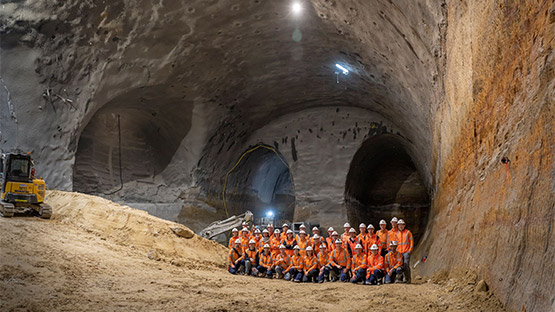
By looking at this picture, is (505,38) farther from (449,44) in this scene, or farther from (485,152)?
(449,44)

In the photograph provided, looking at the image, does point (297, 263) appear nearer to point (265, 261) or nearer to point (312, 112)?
point (265, 261)

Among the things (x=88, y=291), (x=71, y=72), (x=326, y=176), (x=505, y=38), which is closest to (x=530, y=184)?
(x=505, y=38)

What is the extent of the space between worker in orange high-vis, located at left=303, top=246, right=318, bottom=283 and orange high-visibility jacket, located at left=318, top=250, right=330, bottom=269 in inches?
3.1

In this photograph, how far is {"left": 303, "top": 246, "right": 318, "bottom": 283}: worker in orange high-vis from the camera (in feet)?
30.5

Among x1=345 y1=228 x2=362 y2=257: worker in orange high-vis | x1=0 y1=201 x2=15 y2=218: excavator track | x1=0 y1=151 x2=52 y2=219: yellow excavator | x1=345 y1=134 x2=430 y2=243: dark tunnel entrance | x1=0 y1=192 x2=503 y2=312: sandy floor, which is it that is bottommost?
x1=0 y1=192 x2=503 y2=312: sandy floor

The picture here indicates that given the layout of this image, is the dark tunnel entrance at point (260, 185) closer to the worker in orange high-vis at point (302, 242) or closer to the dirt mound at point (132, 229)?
the dirt mound at point (132, 229)

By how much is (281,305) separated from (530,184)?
123 inches

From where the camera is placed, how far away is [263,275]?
10.0 meters

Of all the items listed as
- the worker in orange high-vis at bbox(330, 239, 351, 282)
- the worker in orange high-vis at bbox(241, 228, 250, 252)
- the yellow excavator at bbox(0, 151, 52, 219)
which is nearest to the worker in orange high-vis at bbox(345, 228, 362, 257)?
the worker in orange high-vis at bbox(330, 239, 351, 282)

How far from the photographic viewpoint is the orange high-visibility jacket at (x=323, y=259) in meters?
9.35

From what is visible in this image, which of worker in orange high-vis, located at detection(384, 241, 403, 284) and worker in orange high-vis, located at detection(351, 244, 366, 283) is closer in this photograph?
worker in orange high-vis, located at detection(384, 241, 403, 284)

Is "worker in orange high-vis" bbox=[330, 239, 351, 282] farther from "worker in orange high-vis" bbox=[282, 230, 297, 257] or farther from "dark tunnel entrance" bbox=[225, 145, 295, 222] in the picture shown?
"dark tunnel entrance" bbox=[225, 145, 295, 222]

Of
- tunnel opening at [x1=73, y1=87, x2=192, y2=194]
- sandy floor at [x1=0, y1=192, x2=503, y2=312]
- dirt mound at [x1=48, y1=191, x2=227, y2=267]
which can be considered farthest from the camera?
tunnel opening at [x1=73, y1=87, x2=192, y2=194]

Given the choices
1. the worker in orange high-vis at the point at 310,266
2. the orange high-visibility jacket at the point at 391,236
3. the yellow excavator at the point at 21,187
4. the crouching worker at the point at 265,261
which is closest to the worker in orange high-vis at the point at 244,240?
the crouching worker at the point at 265,261
